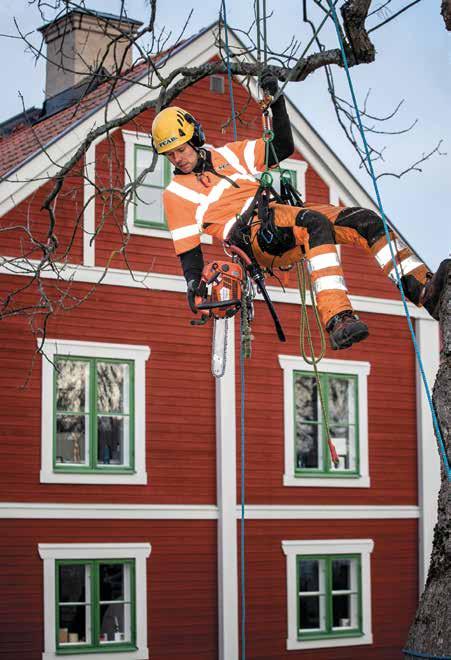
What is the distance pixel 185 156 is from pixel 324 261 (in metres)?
1.59

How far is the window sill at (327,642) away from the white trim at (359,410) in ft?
7.53

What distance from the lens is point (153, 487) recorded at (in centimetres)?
2023

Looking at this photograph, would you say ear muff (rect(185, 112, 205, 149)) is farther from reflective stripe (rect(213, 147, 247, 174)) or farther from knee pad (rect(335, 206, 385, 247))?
knee pad (rect(335, 206, 385, 247))

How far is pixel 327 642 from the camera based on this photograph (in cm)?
2142

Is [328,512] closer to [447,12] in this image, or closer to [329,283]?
[329,283]

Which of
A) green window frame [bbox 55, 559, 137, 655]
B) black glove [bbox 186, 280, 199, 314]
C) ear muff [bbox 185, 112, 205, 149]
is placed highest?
ear muff [bbox 185, 112, 205, 149]

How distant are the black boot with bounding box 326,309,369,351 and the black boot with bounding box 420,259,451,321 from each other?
0.45 m

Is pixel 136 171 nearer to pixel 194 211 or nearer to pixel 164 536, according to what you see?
pixel 164 536

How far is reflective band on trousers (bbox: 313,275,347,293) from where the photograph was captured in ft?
28.7

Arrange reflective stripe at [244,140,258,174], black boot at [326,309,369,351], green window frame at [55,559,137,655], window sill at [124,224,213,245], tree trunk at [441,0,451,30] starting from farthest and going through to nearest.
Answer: window sill at [124,224,213,245] → green window frame at [55,559,137,655] → reflective stripe at [244,140,258,174] → tree trunk at [441,0,451,30] → black boot at [326,309,369,351]

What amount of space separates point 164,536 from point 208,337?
9.84 ft

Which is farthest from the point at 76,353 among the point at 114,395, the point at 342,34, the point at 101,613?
the point at 342,34

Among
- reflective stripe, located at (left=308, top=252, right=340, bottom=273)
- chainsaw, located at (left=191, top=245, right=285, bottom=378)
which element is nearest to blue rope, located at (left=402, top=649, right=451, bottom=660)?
reflective stripe, located at (left=308, top=252, right=340, bottom=273)

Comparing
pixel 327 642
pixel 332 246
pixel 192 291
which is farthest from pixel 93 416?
pixel 332 246
